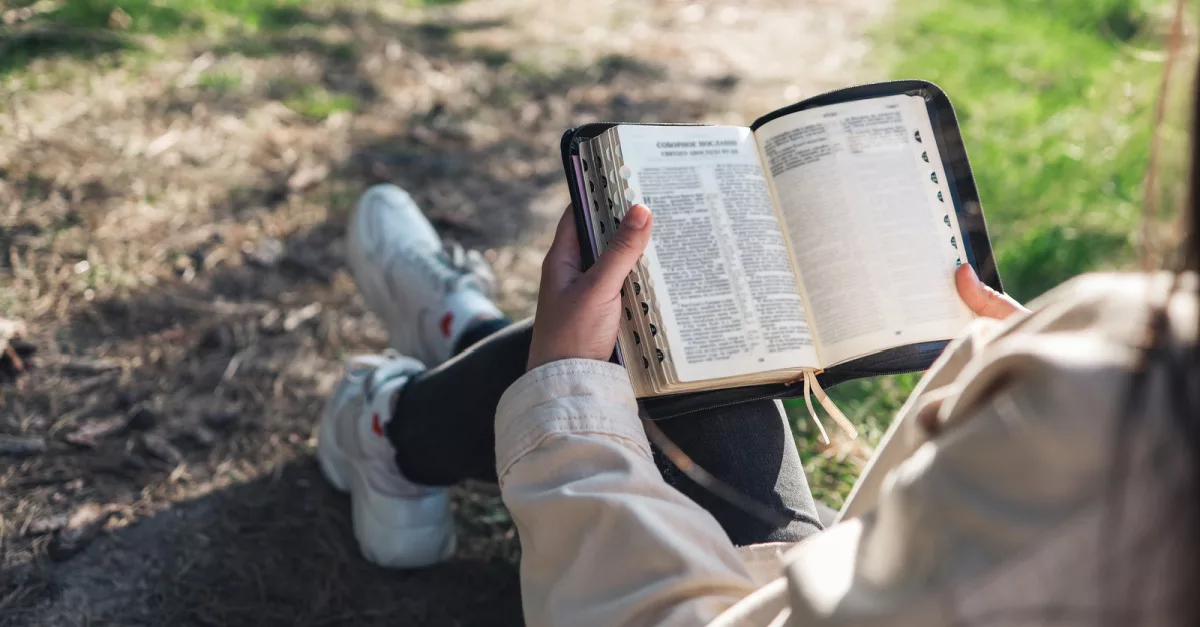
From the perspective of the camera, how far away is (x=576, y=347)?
3.70 ft

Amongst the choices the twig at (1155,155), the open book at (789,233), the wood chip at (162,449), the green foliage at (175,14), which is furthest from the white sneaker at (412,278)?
the green foliage at (175,14)

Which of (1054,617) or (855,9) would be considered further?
(855,9)

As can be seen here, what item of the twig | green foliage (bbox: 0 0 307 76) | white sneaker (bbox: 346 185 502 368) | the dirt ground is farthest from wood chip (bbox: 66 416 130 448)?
the twig

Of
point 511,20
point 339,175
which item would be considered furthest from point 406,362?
point 511,20

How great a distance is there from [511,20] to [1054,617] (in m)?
4.05

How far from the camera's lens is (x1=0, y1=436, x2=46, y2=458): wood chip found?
1.71 m

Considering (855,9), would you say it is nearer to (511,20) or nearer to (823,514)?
(511,20)

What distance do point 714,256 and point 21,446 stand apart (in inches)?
57.9

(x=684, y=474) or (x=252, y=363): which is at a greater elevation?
(x=684, y=474)

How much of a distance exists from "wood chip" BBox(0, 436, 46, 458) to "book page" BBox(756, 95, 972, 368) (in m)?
1.56

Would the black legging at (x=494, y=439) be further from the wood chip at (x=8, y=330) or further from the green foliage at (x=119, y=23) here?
the green foliage at (x=119, y=23)

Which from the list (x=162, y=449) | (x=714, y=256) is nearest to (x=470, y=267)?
(x=162, y=449)

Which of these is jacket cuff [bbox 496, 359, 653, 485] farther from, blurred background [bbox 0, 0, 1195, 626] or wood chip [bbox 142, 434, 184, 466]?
wood chip [bbox 142, 434, 184, 466]

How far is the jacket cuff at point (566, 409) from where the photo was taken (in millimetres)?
1040
